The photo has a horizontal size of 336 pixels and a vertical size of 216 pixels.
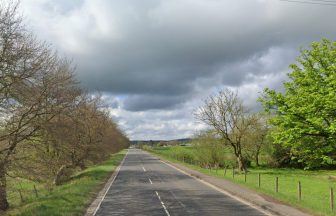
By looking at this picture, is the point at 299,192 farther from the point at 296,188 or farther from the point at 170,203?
the point at 296,188

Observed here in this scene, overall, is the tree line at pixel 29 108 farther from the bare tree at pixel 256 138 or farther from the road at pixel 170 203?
the bare tree at pixel 256 138

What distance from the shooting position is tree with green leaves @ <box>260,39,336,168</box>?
1008 inches

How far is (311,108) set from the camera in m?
26.0

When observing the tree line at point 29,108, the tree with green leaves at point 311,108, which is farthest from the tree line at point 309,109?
the tree line at point 29,108

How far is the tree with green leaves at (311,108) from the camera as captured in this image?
84.0 ft

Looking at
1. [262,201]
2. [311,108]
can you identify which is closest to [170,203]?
[262,201]

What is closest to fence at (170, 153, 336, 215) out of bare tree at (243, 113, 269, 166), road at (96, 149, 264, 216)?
road at (96, 149, 264, 216)

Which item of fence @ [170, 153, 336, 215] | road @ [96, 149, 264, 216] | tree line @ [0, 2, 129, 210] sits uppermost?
tree line @ [0, 2, 129, 210]

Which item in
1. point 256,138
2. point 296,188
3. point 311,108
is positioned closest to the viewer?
point 311,108

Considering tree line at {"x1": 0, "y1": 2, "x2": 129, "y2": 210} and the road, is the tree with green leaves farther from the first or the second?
tree line at {"x1": 0, "y1": 2, "x2": 129, "y2": 210}

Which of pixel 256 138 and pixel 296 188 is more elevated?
pixel 256 138

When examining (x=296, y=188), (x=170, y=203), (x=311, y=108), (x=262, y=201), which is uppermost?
(x=311, y=108)

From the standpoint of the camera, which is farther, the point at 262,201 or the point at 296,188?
the point at 296,188

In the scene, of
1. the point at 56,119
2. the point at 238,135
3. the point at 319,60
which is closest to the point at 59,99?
the point at 56,119
